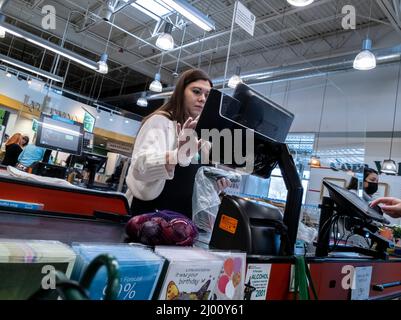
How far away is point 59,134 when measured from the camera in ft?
11.3

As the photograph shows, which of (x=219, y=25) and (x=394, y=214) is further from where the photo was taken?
(x=219, y=25)

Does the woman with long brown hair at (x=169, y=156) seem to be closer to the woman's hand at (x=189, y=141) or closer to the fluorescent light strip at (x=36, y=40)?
the woman's hand at (x=189, y=141)

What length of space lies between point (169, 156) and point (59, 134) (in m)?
2.88

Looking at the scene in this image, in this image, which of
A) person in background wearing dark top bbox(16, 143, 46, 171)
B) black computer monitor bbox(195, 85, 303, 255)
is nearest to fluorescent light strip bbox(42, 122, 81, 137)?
person in background wearing dark top bbox(16, 143, 46, 171)

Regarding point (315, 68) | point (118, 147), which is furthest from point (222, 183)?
point (118, 147)

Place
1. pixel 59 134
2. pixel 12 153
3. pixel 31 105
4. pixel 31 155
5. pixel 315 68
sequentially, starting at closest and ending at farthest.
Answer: pixel 59 134, pixel 31 155, pixel 12 153, pixel 315 68, pixel 31 105

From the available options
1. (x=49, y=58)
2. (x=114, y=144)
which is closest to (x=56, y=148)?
(x=114, y=144)

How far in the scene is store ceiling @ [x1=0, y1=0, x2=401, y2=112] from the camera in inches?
260

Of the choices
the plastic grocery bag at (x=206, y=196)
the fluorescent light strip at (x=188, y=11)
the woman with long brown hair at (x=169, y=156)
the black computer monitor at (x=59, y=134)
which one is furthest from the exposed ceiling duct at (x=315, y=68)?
the plastic grocery bag at (x=206, y=196)

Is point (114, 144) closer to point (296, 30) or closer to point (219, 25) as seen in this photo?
point (219, 25)

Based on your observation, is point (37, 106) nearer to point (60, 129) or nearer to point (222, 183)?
point (60, 129)

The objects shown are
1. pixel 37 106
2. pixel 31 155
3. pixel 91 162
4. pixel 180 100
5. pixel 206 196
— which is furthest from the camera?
pixel 37 106

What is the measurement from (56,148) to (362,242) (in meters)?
3.07

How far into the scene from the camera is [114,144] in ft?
41.3
